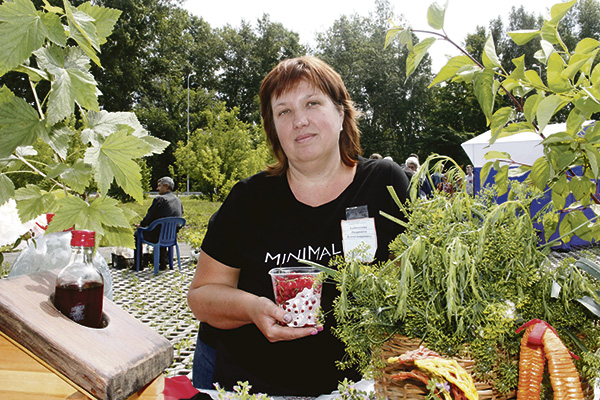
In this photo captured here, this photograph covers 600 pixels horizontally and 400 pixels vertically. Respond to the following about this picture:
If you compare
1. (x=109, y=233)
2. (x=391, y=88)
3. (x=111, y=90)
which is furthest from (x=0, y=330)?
(x=391, y=88)

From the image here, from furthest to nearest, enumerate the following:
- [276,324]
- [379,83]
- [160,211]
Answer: [379,83]
[160,211]
[276,324]

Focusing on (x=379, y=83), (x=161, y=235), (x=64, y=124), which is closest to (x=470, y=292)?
(x=64, y=124)

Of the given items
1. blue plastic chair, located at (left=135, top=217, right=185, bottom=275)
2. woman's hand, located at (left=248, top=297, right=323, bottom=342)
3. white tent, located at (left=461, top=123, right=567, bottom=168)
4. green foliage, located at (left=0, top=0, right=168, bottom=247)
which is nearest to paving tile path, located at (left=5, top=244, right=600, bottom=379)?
blue plastic chair, located at (left=135, top=217, right=185, bottom=275)

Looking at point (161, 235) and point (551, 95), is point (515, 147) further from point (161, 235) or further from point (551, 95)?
point (551, 95)

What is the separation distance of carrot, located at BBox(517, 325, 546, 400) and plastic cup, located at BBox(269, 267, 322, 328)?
54 centimetres

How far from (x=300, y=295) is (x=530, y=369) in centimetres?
59

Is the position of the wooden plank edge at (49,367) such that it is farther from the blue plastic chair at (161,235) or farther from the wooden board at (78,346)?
the blue plastic chair at (161,235)

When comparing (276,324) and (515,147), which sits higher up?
(515,147)

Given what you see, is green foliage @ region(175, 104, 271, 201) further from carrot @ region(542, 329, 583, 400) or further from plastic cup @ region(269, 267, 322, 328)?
carrot @ region(542, 329, 583, 400)

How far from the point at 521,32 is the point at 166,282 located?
23.1 feet

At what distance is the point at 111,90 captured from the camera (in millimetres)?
28500

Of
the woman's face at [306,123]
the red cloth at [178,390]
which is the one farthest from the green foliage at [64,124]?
the woman's face at [306,123]

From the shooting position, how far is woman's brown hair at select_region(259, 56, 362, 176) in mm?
1767

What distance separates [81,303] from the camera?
31.5 inches
